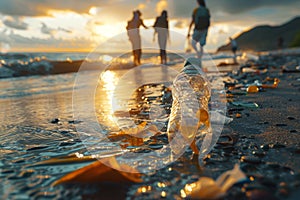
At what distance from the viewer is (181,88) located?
106 inches

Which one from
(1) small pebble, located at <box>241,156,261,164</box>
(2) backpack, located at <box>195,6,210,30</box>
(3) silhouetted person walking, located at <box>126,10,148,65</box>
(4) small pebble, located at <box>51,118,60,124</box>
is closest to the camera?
(1) small pebble, located at <box>241,156,261,164</box>

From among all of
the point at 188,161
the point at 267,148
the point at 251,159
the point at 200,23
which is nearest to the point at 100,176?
the point at 188,161

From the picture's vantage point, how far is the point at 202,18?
8.04 meters

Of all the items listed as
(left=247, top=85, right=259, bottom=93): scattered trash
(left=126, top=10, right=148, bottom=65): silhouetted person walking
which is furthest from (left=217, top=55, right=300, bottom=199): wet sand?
(left=126, top=10, right=148, bottom=65): silhouetted person walking

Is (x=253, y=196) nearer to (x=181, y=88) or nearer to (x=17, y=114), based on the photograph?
(x=181, y=88)

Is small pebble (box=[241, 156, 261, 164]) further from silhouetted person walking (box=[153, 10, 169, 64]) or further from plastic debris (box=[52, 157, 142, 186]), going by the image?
silhouetted person walking (box=[153, 10, 169, 64])

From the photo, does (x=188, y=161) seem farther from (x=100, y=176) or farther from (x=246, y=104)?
(x=246, y=104)

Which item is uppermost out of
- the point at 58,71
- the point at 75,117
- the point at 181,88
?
the point at 58,71

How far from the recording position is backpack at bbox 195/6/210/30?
796 cm

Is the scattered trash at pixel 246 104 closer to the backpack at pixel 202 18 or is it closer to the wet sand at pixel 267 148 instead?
the wet sand at pixel 267 148

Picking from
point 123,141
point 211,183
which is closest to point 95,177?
point 211,183

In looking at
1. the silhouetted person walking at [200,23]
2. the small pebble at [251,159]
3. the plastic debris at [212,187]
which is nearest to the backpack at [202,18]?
the silhouetted person walking at [200,23]

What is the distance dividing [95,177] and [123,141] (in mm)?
649

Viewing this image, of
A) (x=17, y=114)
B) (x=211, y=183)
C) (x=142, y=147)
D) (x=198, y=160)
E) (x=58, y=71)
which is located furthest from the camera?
(x=58, y=71)
